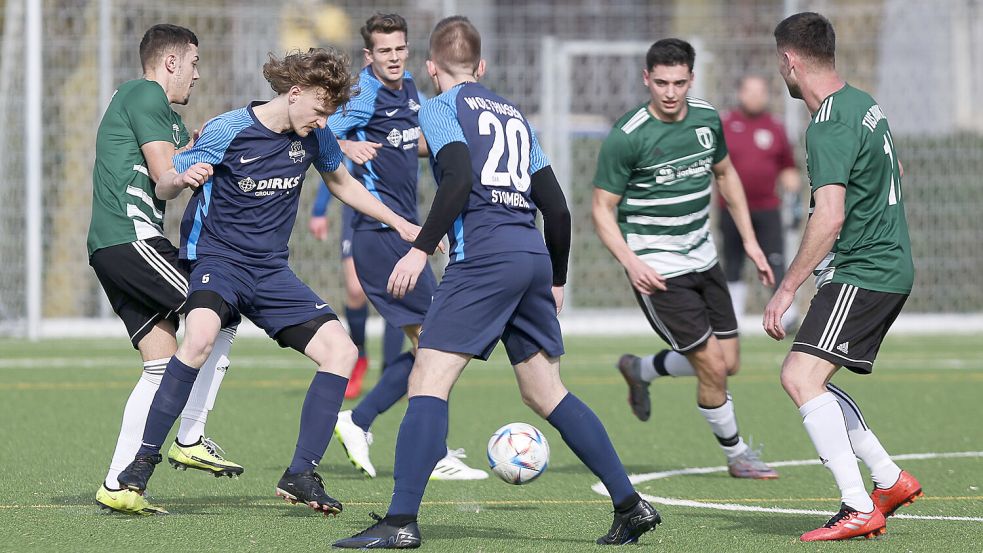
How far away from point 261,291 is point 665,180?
2330 mm

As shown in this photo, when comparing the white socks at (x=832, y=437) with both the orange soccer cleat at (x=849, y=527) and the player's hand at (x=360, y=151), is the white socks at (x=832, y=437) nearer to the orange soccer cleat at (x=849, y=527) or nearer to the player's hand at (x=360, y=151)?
the orange soccer cleat at (x=849, y=527)

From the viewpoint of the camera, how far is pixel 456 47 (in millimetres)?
Result: 5496

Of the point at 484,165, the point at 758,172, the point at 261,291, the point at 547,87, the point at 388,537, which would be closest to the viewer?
the point at 388,537

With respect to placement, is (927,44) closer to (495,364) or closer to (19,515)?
(495,364)

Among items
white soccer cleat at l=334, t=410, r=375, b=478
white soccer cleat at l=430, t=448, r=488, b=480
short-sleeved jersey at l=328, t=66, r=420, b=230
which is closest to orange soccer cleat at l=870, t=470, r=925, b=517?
white soccer cleat at l=430, t=448, r=488, b=480

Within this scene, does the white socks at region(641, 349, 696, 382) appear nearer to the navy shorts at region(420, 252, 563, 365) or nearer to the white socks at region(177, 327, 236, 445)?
the white socks at region(177, 327, 236, 445)

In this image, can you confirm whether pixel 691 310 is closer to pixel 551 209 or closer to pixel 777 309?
pixel 777 309

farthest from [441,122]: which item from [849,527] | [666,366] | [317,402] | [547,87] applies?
[547,87]

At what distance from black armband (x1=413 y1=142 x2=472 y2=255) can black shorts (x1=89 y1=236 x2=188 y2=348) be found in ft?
4.54

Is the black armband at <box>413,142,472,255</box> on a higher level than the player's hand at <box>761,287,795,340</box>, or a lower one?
higher

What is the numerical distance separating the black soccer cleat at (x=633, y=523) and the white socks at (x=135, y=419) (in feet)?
6.32

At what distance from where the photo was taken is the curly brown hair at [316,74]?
5.98m

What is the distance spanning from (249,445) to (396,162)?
1.71m

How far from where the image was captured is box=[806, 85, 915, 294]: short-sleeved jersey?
5629mm
